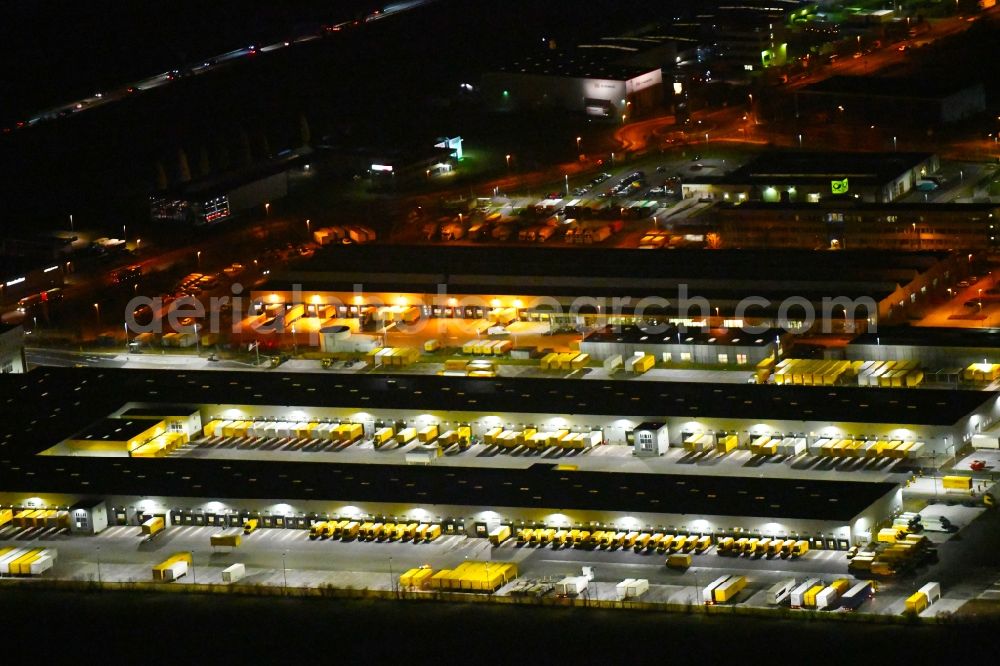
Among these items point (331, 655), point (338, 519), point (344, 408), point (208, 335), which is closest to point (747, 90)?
point (208, 335)

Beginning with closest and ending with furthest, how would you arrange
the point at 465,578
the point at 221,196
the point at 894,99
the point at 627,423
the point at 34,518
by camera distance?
the point at 465,578, the point at 34,518, the point at 627,423, the point at 221,196, the point at 894,99

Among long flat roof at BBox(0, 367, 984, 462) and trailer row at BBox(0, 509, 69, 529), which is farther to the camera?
long flat roof at BBox(0, 367, 984, 462)

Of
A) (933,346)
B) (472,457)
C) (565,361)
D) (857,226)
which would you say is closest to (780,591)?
(472,457)

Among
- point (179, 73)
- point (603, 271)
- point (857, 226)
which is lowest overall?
point (603, 271)

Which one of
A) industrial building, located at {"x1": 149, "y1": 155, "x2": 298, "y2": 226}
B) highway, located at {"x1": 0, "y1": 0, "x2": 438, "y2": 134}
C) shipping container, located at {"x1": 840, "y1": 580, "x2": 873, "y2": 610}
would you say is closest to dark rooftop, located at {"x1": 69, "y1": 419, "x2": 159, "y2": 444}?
shipping container, located at {"x1": 840, "y1": 580, "x2": 873, "y2": 610}

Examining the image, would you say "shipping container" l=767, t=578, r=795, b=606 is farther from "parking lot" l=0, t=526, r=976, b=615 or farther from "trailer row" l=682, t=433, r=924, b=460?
"trailer row" l=682, t=433, r=924, b=460

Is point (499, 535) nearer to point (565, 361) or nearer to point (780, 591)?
point (780, 591)
